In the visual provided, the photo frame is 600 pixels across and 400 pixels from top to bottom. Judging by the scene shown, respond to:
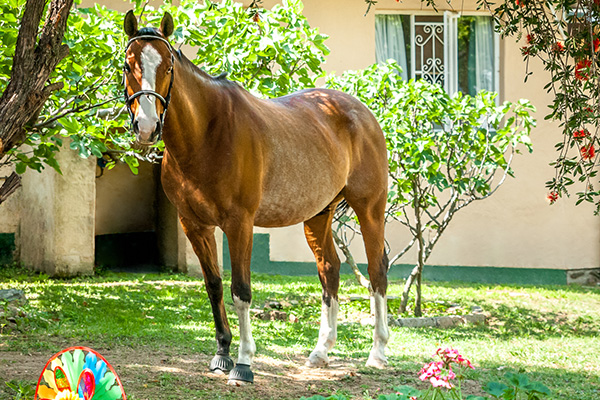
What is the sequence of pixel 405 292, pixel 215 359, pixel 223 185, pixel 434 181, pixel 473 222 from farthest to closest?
pixel 473 222, pixel 405 292, pixel 434 181, pixel 215 359, pixel 223 185

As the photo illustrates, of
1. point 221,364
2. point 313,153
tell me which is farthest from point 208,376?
point 313,153

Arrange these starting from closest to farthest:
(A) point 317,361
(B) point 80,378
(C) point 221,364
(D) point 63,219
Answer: (B) point 80,378 < (C) point 221,364 < (A) point 317,361 < (D) point 63,219

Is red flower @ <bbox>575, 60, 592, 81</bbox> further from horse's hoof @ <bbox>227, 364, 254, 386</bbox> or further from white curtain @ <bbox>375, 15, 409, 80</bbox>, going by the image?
white curtain @ <bbox>375, 15, 409, 80</bbox>

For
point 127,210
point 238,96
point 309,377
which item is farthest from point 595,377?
point 127,210

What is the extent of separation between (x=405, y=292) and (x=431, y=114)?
2.08 meters

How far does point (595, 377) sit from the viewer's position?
6102 mm

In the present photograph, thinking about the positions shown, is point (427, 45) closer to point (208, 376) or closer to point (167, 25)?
point (167, 25)

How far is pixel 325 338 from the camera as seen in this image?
6309 millimetres

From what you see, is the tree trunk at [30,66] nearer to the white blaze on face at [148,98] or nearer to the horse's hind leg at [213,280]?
the white blaze on face at [148,98]

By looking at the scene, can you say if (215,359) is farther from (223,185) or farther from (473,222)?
(473,222)

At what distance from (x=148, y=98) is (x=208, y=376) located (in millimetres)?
2128

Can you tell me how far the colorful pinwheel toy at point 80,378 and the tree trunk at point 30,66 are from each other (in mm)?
1478

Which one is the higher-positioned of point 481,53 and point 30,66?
point 481,53

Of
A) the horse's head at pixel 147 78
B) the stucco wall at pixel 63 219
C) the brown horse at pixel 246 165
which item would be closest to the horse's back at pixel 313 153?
the brown horse at pixel 246 165
